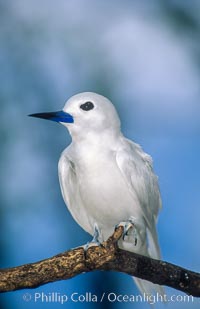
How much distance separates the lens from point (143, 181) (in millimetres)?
1123

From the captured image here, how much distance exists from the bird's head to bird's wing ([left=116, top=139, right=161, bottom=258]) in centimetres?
5

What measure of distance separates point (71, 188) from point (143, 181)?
0.41ft

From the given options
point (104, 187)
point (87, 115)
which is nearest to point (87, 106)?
point (87, 115)

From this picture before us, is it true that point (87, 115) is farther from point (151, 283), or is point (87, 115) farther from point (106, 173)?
point (151, 283)

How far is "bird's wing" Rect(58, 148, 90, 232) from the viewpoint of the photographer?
1.14m

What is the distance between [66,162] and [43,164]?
139mm

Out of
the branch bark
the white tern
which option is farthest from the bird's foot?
the branch bark

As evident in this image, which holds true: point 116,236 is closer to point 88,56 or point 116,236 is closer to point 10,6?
point 88,56

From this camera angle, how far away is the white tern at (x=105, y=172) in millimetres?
1100

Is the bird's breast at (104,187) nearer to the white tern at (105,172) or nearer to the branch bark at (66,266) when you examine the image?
the white tern at (105,172)

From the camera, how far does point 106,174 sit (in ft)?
3.59

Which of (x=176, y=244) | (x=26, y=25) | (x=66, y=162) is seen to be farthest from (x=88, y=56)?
(x=176, y=244)

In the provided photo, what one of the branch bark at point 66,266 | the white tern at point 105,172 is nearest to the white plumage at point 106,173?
the white tern at point 105,172

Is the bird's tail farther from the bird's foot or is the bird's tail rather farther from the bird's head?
the bird's head
